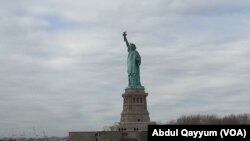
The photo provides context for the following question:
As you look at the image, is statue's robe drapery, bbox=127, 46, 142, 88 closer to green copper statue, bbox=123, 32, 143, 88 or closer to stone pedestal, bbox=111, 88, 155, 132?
green copper statue, bbox=123, 32, 143, 88

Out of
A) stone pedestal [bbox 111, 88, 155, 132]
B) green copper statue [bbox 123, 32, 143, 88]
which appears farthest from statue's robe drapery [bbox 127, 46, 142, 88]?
stone pedestal [bbox 111, 88, 155, 132]

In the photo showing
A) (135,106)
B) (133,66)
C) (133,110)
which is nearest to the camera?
(133,110)

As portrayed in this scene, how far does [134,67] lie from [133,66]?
0.21 metres

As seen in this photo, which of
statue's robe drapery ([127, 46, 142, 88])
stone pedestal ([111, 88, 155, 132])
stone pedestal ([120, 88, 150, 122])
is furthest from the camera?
statue's robe drapery ([127, 46, 142, 88])

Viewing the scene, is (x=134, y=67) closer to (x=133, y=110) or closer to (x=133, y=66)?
(x=133, y=66)

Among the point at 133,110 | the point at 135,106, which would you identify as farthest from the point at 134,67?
the point at 133,110

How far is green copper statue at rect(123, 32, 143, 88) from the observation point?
82.2 metres

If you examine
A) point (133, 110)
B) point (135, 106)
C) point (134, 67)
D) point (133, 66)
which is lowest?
point (133, 110)

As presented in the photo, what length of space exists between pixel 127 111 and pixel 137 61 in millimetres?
7838

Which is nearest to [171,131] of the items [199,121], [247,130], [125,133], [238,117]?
[247,130]

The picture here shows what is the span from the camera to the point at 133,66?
8306 cm

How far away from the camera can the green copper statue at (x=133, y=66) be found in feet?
270

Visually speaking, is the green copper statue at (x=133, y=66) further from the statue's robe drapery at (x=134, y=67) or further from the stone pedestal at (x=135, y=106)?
the stone pedestal at (x=135, y=106)

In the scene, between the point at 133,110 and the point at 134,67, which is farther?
the point at 134,67
